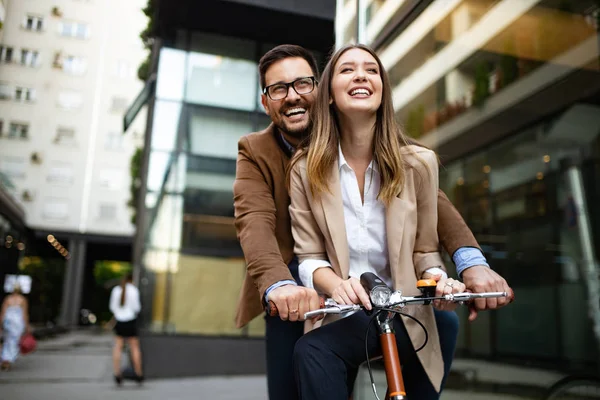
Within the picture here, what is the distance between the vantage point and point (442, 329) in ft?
6.16

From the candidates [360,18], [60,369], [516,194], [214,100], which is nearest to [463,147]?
[516,194]

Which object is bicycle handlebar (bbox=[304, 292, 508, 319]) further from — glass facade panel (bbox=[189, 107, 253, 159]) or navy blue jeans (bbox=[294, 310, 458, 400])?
glass facade panel (bbox=[189, 107, 253, 159])

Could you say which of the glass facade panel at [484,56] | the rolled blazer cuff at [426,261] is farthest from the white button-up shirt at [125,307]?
the rolled blazer cuff at [426,261]

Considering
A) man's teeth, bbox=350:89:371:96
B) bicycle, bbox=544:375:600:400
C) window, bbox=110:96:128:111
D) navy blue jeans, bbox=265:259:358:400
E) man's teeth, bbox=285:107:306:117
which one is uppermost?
window, bbox=110:96:128:111

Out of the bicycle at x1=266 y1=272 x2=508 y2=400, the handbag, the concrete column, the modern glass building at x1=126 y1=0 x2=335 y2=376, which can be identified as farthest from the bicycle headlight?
the concrete column

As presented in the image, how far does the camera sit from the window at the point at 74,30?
382 cm

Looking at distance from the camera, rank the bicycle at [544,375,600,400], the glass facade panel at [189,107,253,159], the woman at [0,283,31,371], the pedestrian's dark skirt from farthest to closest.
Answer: the glass facade panel at [189,107,253,159] < the woman at [0,283,31,371] < the pedestrian's dark skirt < the bicycle at [544,375,600,400]

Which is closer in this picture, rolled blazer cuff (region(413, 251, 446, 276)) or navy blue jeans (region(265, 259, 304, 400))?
rolled blazer cuff (region(413, 251, 446, 276))

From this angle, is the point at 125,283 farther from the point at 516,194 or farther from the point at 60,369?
the point at 516,194

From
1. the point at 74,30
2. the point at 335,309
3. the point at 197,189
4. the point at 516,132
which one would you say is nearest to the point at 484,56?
the point at 516,132

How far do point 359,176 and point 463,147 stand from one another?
4.14m

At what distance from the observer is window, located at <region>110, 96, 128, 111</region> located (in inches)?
229

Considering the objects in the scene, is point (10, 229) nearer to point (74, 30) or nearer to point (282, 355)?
point (74, 30)

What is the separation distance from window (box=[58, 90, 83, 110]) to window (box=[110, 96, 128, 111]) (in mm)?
901
